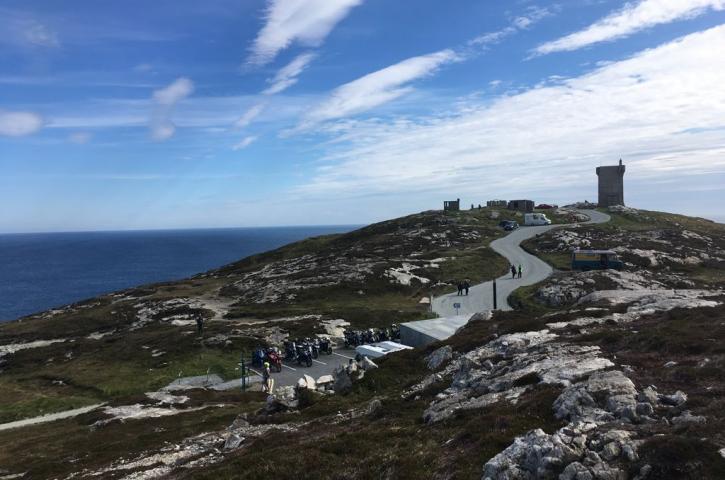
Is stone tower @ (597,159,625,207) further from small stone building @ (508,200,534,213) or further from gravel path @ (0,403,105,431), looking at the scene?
gravel path @ (0,403,105,431)

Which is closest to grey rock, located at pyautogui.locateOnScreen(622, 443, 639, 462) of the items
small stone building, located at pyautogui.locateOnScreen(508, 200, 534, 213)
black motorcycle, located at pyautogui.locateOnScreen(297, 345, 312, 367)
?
black motorcycle, located at pyautogui.locateOnScreen(297, 345, 312, 367)

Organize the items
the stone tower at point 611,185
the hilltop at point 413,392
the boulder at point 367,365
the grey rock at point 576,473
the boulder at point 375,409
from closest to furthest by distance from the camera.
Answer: the grey rock at point 576,473 → the hilltop at point 413,392 → the boulder at point 375,409 → the boulder at point 367,365 → the stone tower at point 611,185

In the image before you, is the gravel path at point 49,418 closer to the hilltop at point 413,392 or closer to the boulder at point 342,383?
the hilltop at point 413,392

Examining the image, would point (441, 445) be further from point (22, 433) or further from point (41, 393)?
point (41, 393)

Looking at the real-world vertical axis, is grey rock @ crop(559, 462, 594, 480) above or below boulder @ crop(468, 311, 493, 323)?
above

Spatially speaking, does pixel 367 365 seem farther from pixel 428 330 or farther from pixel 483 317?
pixel 428 330

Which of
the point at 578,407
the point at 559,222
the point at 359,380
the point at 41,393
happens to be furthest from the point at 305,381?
the point at 559,222

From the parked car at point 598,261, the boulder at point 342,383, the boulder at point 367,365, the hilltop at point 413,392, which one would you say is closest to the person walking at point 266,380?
the hilltop at point 413,392
